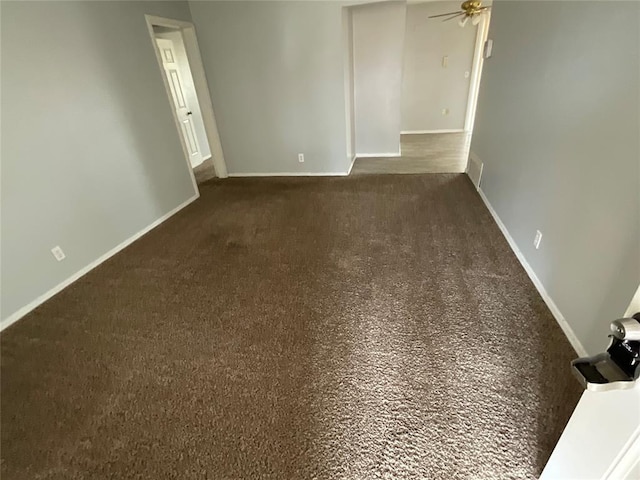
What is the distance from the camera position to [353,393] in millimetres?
1498

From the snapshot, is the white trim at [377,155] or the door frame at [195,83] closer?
the door frame at [195,83]

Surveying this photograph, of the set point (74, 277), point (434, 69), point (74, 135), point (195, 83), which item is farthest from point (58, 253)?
point (434, 69)

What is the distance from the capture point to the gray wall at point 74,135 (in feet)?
7.00

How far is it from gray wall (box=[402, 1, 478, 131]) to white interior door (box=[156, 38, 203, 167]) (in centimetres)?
423

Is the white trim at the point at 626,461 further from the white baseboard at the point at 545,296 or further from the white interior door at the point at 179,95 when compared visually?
the white interior door at the point at 179,95

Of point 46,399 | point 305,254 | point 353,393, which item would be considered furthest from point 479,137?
point 46,399

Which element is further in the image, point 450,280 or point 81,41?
point 81,41

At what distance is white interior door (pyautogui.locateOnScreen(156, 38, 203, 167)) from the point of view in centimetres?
474

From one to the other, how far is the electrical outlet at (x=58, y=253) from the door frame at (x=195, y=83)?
5.72ft

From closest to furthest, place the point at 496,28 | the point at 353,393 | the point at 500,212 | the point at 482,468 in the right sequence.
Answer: the point at 482,468 → the point at 353,393 → the point at 500,212 → the point at 496,28

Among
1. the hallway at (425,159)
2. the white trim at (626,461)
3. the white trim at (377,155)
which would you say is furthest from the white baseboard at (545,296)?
the white trim at (377,155)

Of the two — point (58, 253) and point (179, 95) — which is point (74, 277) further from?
point (179, 95)

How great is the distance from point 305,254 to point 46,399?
176cm

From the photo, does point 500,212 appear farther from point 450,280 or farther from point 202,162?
point 202,162
